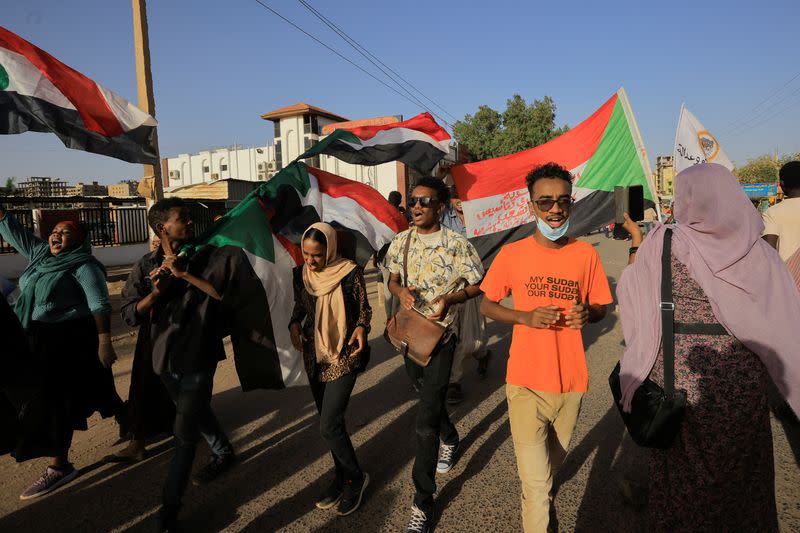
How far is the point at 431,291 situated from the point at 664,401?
146cm

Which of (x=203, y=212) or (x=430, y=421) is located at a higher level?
(x=203, y=212)

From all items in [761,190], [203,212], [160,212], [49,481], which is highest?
[761,190]

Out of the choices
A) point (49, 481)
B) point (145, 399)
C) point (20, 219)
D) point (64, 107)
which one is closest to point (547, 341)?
point (145, 399)

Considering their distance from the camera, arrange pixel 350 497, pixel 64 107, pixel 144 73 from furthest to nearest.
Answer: pixel 144 73, pixel 64 107, pixel 350 497

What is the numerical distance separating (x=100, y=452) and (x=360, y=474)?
2.30m

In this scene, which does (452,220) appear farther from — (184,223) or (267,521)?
(267,521)

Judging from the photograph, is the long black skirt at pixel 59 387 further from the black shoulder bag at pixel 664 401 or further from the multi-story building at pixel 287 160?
Answer: the multi-story building at pixel 287 160

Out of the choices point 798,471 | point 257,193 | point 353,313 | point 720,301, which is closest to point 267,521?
point 353,313

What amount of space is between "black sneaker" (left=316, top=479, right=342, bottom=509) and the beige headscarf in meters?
0.83

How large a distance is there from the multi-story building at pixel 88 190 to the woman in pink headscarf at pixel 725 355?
47.9m

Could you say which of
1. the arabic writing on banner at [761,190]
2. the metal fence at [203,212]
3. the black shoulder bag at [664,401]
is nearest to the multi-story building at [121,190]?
the metal fence at [203,212]

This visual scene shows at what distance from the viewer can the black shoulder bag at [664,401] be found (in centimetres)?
192

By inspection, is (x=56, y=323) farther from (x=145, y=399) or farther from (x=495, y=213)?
(x=495, y=213)

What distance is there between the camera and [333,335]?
2.89m
